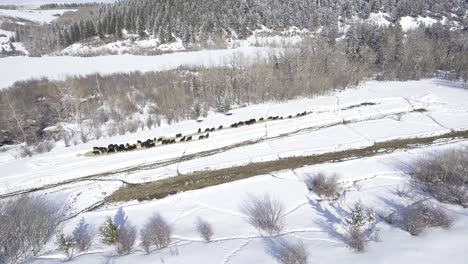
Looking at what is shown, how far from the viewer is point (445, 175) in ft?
63.7

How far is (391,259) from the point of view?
44.3ft

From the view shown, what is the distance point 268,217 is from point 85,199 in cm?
1088

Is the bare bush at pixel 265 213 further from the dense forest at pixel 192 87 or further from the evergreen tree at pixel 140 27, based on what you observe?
the evergreen tree at pixel 140 27

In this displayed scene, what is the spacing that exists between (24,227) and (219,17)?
2300 inches

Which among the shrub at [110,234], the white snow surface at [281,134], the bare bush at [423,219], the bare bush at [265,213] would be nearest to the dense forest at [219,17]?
the white snow surface at [281,134]

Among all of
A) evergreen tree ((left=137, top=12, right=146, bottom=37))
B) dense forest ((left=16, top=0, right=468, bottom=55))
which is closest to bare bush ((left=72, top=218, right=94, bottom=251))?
dense forest ((left=16, top=0, right=468, bottom=55))

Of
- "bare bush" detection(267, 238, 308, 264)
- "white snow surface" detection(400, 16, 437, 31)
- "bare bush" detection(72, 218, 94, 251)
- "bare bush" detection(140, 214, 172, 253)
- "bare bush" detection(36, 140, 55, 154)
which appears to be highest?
"white snow surface" detection(400, 16, 437, 31)

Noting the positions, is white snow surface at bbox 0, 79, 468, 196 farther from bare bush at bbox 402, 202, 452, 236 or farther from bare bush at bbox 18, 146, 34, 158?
bare bush at bbox 402, 202, 452, 236

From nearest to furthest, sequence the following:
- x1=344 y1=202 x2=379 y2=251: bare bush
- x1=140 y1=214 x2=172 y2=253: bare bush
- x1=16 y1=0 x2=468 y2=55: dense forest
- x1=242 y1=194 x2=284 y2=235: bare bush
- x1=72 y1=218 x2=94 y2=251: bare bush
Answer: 1. x1=344 y1=202 x2=379 y2=251: bare bush
2. x1=140 y1=214 x2=172 y2=253: bare bush
3. x1=72 y1=218 x2=94 y2=251: bare bush
4. x1=242 y1=194 x2=284 y2=235: bare bush
5. x1=16 y1=0 x2=468 y2=55: dense forest

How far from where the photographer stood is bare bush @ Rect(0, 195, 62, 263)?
15452mm

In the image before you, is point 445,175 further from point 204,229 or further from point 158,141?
point 158,141

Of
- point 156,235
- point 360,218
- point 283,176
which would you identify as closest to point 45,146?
point 156,235

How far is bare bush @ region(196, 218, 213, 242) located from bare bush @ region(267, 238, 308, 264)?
2.69m

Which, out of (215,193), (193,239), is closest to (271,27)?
(215,193)
